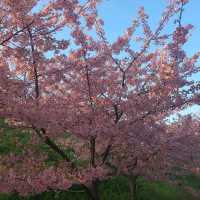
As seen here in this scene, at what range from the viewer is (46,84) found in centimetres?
886

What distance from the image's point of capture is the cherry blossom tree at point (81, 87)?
755 cm

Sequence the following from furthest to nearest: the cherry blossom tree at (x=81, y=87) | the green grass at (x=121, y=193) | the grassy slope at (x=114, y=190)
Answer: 1. the grassy slope at (x=114, y=190)
2. the green grass at (x=121, y=193)
3. the cherry blossom tree at (x=81, y=87)

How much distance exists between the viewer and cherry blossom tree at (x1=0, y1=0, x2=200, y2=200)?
24.8 ft

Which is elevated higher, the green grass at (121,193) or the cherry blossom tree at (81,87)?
the cherry blossom tree at (81,87)

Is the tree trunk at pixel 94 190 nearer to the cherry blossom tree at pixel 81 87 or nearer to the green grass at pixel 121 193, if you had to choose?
the cherry blossom tree at pixel 81 87

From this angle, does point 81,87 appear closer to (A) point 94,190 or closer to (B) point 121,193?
(A) point 94,190

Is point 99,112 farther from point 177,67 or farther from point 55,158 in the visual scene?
point 55,158

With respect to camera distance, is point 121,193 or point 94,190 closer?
point 94,190

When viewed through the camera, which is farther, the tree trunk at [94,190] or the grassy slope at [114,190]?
the grassy slope at [114,190]

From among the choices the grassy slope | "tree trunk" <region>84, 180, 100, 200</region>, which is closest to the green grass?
the grassy slope

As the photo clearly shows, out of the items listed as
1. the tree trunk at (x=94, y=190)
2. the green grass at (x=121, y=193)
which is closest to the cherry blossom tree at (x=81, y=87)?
the tree trunk at (x=94, y=190)

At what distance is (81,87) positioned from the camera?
346 inches

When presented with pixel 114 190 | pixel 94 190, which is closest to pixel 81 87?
pixel 94 190

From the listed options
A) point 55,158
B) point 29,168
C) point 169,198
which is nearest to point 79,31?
point 29,168
